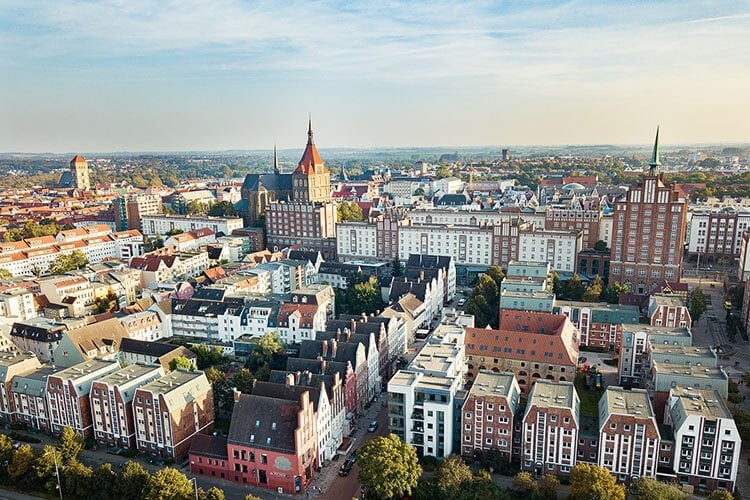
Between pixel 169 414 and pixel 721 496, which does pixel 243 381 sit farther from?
pixel 721 496

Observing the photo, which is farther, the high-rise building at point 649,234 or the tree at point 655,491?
the high-rise building at point 649,234

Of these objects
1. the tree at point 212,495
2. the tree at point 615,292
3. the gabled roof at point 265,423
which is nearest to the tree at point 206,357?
the gabled roof at point 265,423

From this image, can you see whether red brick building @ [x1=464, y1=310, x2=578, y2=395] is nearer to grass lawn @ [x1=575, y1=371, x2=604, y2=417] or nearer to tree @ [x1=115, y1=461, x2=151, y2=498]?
grass lawn @ [x1=575, y1=371, x2=604, y2=417]

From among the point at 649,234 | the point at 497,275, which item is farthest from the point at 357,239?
the point at 649,234

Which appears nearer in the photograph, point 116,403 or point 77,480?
point 77,480

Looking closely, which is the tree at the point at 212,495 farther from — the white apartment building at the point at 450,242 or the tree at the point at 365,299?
the white apartment building at the point at 450,242

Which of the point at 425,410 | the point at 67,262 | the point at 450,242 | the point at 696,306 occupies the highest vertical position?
the point at 450,242
